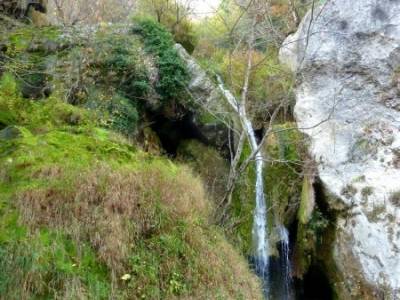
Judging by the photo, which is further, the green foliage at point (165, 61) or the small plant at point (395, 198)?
the green foliage at point (165, 61)

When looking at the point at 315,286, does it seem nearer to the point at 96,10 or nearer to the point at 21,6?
the point at 21,6

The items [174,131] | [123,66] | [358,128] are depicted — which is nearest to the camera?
[358,128]

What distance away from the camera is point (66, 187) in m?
5.34

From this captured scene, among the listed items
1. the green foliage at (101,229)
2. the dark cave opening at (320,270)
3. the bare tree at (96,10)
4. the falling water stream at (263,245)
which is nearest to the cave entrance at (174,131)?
the falling water stream at (263,245)

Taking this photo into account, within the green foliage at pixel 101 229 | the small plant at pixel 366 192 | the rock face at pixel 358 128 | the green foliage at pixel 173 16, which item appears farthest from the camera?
the green foliage at pixel 173 16

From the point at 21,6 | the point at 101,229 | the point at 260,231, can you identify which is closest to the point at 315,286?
the point at 260,231

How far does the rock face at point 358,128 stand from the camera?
7.53 m

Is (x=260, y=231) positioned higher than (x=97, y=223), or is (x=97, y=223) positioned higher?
(x=97, y=223)

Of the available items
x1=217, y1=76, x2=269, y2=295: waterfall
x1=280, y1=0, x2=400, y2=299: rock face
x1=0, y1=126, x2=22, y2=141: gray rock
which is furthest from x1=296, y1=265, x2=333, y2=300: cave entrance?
x1=0, y1=126, x2=22, y2=141: gray rock

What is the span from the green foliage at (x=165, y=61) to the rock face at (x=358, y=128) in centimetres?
299

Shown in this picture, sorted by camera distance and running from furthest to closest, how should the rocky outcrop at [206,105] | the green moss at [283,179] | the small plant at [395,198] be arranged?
the rocky outcrop at [206,105], the green moss at [283,179], the small plant at [395,198]

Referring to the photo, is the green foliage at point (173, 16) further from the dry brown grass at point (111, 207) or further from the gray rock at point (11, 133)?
the dry brown grass at point (111, 207)

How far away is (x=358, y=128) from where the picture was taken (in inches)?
344

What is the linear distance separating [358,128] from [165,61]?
5360 millimetres
